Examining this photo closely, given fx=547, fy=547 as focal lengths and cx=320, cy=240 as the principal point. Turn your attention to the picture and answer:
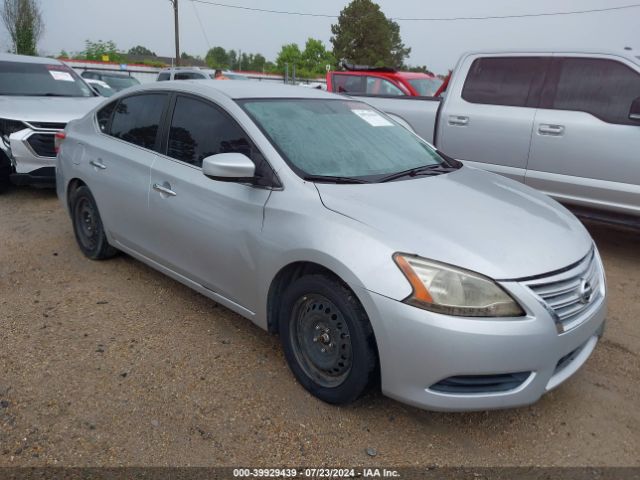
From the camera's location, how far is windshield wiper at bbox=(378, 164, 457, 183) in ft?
10.3

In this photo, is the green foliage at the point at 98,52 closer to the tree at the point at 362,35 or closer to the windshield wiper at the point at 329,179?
the tree at the point at 362,35

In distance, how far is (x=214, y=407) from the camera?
2738 millimetres

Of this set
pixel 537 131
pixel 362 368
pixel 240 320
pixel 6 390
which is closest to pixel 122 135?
pixel 240 320

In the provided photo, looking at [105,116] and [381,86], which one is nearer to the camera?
[105,116]

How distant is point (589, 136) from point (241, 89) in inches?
125

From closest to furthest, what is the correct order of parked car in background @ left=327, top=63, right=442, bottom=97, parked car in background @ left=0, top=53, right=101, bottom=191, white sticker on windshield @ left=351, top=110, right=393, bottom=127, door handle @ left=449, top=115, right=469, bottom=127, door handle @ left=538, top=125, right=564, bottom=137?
white sticker on windshield @ left=351, top=110, right=393, bottom=127, door handle @ left=538, top=125, right=564, bottom=137, door handle @ left=449, top=115, right=469, bottom=127, parked car in background @ left=0, top=53, right=101, bottom=191, parked car in background @ left=327, top=63, right=442, bottom=97

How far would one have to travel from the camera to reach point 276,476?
2.31m

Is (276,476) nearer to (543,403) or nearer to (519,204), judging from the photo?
(543,403)

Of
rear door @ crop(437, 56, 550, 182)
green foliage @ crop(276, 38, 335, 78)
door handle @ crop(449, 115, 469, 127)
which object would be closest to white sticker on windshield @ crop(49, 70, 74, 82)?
rear door @ crop(437, 56, 550, 182)

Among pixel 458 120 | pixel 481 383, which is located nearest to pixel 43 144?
pixel 458 120

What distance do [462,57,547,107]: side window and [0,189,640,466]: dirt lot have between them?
2.47 meters

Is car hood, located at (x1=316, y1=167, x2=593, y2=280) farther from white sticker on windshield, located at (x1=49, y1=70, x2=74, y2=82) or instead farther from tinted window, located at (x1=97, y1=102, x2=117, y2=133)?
white sticker on windshield, located at (x1=49, y1=70, x2=74, y2=82)

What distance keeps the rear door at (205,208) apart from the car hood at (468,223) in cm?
50

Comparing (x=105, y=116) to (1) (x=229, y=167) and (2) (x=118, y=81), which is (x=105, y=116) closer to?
(1) (x=229, y=167)
